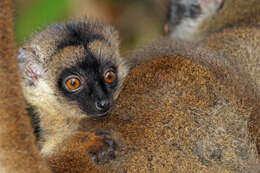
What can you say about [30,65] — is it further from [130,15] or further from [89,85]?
[130,15]

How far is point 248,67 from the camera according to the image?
349 centimetres

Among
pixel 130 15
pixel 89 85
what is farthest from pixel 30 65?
pixel 130 15

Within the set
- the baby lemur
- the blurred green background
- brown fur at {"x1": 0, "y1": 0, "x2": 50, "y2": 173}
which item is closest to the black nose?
the baby lemur

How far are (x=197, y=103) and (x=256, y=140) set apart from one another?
1.61ft

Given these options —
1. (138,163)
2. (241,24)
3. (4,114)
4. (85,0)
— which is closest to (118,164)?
(138,163)

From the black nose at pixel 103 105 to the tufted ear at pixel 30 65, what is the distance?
56cm

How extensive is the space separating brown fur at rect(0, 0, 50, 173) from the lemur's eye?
905 millimetres

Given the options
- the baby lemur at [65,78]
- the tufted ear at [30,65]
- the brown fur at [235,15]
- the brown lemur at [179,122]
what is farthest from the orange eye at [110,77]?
the brown fur at [235,15]

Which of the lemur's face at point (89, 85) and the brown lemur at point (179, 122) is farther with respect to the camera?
the lemur's face at point (89, 85)

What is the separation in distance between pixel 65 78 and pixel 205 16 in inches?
86.5

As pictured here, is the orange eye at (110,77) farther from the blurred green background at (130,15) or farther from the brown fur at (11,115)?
the blurred green background at (130,15)

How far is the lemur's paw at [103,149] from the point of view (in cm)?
244

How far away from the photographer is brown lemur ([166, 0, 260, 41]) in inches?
160

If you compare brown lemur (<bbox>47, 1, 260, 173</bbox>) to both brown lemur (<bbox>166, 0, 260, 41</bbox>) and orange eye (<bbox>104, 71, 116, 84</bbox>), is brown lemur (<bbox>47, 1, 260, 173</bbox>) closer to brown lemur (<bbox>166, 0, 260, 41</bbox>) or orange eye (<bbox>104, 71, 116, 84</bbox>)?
orange eye (<bbox>104, 71, 116, 84</bbox>)
